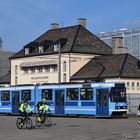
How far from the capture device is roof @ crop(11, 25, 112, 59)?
78.8 meters

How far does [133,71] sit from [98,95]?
30.8 meters

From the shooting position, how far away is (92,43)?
82250 mm

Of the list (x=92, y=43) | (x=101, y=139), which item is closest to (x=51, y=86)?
(x=101, y=139)

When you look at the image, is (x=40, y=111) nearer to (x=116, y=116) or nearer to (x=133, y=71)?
(x=116, y=116)

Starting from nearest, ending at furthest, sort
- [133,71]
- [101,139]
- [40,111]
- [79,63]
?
[101,139] → [40,111] → [133,71] → [79,63]

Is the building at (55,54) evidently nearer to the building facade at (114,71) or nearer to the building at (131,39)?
the building facade at (114,71)

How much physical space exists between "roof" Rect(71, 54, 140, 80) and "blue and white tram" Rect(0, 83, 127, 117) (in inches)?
880

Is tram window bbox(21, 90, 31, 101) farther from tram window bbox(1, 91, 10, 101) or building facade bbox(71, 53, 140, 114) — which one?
building facade bbox(71, 53, 140, 114)

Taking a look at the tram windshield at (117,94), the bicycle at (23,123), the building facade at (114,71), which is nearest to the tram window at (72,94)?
the tram windshield at (117,94)

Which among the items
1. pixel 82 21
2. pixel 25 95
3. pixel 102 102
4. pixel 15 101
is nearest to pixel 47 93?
pixel 25 95

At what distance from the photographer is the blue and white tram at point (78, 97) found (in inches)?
1599

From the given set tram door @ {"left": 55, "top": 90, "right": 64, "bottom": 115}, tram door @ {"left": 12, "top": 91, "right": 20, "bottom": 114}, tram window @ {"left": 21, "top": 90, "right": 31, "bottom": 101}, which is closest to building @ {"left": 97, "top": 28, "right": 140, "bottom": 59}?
tram door @ {"left": 12, "top": 91, "right": 20, "bottom": 114}

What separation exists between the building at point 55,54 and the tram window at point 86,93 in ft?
102

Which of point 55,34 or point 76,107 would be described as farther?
point 55,34
